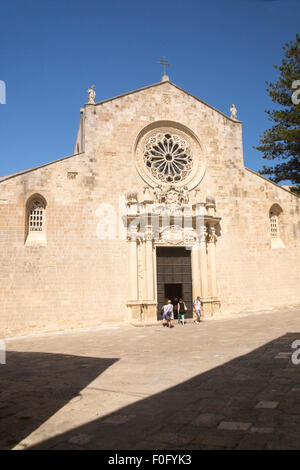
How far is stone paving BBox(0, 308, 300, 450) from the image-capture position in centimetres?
387

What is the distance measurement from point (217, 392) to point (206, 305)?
12122mm

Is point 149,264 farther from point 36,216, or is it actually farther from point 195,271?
point 36,216

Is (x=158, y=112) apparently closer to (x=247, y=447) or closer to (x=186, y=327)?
(x=186, y=327)

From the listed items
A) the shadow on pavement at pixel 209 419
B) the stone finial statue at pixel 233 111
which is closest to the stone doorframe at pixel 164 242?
the stone finial statue at pixel 233 111

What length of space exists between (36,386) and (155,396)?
2272 mm

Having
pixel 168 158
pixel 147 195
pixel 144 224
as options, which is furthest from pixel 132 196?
pixel 168 158

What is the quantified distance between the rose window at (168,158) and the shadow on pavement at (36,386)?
1169cm

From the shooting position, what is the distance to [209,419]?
4.34 m

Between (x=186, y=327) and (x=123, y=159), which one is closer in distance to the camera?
(x=186, y=327)

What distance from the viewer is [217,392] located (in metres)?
5.49

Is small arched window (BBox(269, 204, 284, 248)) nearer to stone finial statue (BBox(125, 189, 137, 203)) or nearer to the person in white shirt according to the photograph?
the person in white shirt

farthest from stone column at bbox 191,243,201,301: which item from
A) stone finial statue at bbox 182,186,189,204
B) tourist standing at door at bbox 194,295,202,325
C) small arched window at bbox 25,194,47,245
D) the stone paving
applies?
small arched window at bbox 25,194,47,245

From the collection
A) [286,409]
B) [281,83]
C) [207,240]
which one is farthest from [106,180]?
[286,409]

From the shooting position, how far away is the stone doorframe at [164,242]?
16.7 metres
